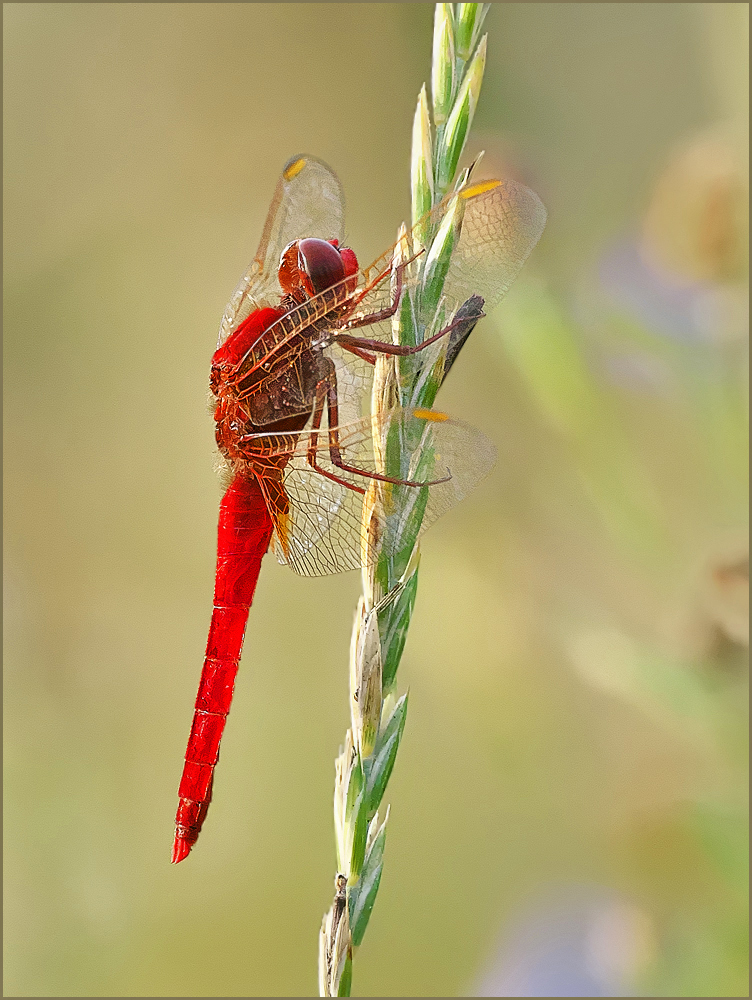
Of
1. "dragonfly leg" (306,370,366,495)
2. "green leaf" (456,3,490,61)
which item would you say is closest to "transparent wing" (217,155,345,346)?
"dragonfly leg" (306,370,366,495)

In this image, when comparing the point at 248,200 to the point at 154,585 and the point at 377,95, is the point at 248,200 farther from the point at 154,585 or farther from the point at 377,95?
the point at 154,585

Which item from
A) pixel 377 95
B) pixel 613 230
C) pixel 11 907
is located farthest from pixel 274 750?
pixel 377 95

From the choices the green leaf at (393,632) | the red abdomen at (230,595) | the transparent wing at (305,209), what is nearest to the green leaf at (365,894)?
the green leaf at (393,632)

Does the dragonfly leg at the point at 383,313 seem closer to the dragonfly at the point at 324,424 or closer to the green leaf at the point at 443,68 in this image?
the dragonfly at the point at 324,424

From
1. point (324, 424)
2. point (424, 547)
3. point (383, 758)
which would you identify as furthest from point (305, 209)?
point (383, 758)

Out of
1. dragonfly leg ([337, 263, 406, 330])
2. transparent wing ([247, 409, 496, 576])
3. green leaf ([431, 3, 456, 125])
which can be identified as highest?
green leaf ([431, 3, 456, 125])

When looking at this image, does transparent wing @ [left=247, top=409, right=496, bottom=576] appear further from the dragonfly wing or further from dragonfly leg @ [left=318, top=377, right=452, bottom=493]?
the dragonfly wing

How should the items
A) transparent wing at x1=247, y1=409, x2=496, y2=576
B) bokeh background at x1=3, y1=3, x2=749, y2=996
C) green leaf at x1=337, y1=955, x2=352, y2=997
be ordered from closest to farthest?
green leaf at x1=337, y1=955, x2=352, y2=997, transparent wing at x1=247, y1=409, x2=496, y2=576, bokeh background at x1=3, y1=3, x2=749, y2=996
